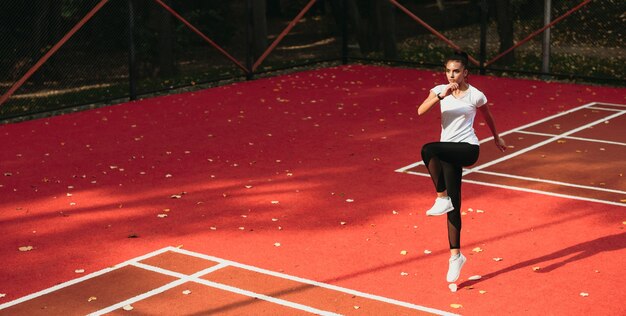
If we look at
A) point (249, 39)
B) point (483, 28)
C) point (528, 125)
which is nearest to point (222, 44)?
point (249, 39)

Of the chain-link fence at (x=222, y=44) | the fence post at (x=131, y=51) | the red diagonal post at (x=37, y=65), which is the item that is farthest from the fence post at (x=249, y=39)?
the red diagonal post at (x=37, y=65)

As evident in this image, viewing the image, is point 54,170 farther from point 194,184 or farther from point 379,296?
point 379,296

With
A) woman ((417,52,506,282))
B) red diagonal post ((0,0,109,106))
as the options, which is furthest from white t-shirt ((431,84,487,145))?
red diagonal post ((0,0,109,106))

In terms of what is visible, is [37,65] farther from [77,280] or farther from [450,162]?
[450,162]

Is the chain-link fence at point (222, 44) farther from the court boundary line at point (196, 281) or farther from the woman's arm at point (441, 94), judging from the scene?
the woman's arm at point (441, 94)

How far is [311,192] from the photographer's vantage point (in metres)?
12.0

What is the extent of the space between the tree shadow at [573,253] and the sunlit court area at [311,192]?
0.03 metres

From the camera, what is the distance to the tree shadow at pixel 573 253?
9156 millimetres

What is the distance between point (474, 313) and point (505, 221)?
9.12ft

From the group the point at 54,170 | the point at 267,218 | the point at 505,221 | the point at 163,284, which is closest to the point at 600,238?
the point at 505,221

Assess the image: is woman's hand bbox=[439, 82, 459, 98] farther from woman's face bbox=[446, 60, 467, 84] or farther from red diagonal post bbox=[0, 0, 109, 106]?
red diagonal post bbox=[0, 0, 109, 106]

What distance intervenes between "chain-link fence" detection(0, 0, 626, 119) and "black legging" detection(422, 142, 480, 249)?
33.2 ft

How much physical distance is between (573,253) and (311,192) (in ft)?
11.4

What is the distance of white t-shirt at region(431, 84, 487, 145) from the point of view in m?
8.37
